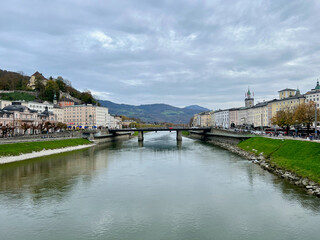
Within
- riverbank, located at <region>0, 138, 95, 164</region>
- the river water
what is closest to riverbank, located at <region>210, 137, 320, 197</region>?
the river water

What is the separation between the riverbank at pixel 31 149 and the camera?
49.6m

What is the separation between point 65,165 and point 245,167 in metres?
28.6

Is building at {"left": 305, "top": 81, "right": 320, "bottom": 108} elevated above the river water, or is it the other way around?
building at {"left": 305, "top": 81, "right": 320, "bottom": 108}

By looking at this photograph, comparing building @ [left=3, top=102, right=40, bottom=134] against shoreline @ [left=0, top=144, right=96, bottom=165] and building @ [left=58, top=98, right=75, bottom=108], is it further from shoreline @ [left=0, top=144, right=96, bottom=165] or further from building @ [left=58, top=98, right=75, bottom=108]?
building @ [left=58, top=98, right=75, bottom=108]

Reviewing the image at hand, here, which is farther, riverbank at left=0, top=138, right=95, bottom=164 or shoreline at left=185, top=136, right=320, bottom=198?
riverbank at left=0, top=138, right=95, bottom=164

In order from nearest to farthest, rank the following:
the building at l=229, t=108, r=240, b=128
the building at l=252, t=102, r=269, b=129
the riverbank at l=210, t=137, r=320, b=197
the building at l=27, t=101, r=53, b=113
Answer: the riverbank at l=210, t=137, r=320, b=197, the building at l=27, t=101, r=53, b=113, the building at l=252, t=102, r=269, b=129, the building at l=229, t=108, r=240, b=128

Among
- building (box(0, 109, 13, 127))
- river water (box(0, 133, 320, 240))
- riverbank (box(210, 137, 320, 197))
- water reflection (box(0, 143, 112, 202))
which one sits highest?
building (box(0, 109, 13, 127))

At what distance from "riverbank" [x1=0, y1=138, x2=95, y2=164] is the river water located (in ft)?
44.9

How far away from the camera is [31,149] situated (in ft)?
189

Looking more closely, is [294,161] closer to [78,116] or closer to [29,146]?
[29,146]

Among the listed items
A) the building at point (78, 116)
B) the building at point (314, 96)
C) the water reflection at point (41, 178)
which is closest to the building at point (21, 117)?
the building at point (78, 116)

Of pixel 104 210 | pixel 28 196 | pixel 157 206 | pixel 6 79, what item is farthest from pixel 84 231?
pixel 6 79

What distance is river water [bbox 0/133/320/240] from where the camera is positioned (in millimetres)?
18562

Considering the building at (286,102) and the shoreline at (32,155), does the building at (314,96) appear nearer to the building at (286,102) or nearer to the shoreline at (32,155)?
the building at (286,102)
